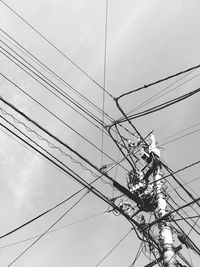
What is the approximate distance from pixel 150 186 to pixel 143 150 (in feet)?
3.88

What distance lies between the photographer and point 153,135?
11.0m

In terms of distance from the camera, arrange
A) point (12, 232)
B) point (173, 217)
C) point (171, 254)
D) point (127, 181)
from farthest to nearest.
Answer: point (127, 181) → point (173, 217) → point (171, 254) → point (12, 232)

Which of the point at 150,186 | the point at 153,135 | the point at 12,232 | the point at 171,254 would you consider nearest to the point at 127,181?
A: the point at 150,186

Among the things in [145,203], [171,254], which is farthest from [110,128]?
[171,254]

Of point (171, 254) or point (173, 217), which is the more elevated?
point (173, 217)

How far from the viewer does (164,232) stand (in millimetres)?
8695

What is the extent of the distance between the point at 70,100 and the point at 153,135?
11.7 ft

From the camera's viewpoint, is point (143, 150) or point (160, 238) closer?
point (160, 238)

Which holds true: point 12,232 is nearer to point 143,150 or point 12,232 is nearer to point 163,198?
point 163,198

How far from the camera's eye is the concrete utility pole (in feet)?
26.9

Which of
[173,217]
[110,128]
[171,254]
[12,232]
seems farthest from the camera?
[110,128]

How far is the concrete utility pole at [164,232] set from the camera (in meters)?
8.20

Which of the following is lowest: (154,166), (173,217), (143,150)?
(173,217)

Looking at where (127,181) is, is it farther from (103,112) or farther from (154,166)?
(103,112)
